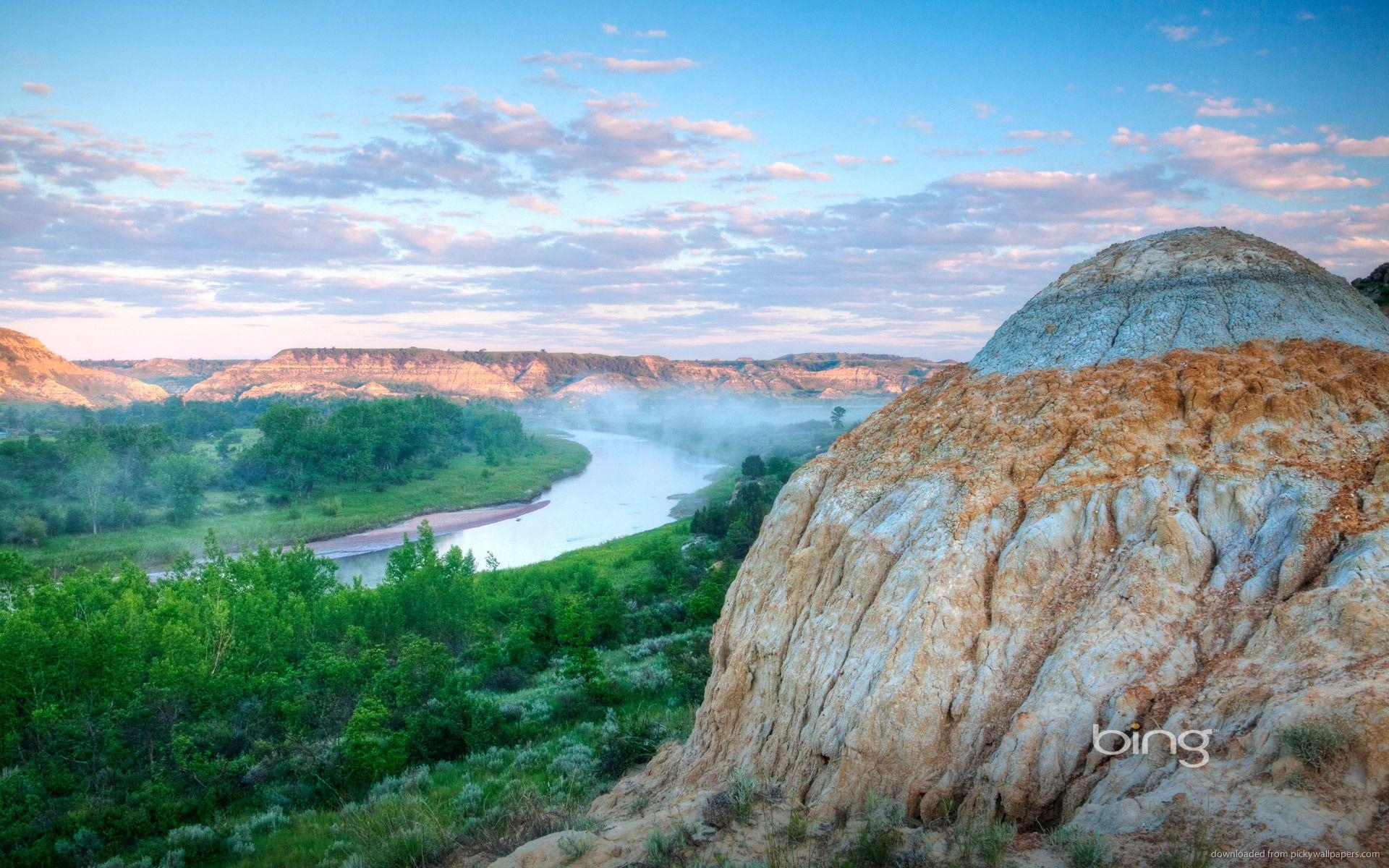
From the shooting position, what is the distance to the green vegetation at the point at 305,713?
1320cm

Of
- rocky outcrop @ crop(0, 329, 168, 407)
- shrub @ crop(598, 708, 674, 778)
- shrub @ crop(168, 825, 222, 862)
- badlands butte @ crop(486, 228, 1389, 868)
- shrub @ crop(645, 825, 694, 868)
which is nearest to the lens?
badlands butte @ crop(486, 228, 1389, 868)

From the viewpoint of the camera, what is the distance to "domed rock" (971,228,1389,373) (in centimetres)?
1066

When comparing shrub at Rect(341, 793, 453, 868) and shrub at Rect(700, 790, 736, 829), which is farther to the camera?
shrub at Rect(341, 793, 453, 868)

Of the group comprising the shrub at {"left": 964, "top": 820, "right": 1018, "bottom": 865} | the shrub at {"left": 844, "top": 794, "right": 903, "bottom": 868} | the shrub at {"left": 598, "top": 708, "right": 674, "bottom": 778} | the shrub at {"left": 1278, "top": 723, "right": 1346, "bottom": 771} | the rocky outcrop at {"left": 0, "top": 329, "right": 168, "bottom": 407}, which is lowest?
the shrub at {"left": 598, "top": 708, "right": 674, "bottom": 778}

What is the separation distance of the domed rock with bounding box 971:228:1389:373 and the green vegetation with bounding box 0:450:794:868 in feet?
31.2

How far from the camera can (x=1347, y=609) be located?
258 inches

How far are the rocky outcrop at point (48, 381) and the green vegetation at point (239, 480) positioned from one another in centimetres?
6358

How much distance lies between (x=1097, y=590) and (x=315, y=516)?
63963 mm

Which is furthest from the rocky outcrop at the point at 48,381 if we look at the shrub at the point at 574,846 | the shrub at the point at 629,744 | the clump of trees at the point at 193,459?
the shrub at the point at 574,846

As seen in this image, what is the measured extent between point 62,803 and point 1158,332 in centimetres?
2128

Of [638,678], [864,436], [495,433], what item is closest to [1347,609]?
[864,436]

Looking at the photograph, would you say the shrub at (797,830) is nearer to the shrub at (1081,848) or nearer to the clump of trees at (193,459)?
the shrub at (1081,848)

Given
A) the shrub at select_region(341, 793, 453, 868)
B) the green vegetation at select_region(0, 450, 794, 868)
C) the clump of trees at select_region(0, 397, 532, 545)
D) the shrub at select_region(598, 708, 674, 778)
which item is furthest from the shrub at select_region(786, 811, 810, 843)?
the clump of trees at select_region(0, 397, 532, 545)

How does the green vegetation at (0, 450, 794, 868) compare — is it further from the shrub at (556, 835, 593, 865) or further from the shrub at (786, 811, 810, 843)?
the shrub at (786, 811, 810, 843)
